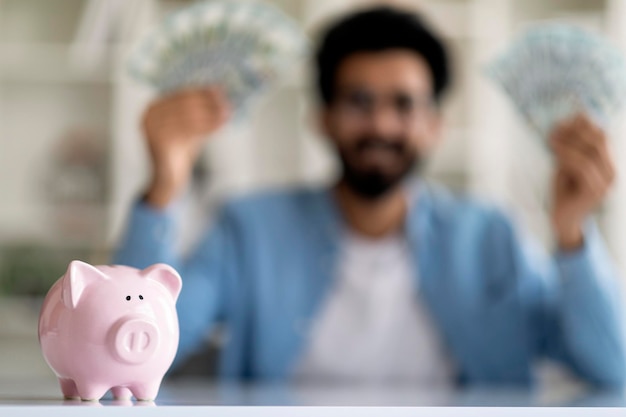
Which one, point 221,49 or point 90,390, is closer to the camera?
point 90,390

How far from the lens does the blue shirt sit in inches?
63.9

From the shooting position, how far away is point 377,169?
6.06 ft

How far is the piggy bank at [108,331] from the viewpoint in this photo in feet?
2.28

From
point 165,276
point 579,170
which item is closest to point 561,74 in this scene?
point 579,170

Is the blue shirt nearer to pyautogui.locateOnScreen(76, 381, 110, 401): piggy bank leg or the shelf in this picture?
pyautogui.locateOnScreen(76, 381, 110, 401): piggy bank leg

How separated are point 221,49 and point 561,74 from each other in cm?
60

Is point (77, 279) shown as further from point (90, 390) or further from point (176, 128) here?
point (176, 128)

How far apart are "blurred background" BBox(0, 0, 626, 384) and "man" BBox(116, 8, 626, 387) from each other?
1003 millimetres

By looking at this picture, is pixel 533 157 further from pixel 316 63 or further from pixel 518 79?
pixel 518 79

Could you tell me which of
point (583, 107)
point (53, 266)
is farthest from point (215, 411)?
point (53, 266)

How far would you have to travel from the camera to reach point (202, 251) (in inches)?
70.3

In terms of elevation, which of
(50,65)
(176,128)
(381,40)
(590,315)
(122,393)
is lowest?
(122,393)

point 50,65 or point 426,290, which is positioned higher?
point 50,65

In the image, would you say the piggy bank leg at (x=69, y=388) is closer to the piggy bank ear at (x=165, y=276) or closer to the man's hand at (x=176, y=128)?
the piggy bank ear at (x=165, y=276)
